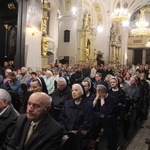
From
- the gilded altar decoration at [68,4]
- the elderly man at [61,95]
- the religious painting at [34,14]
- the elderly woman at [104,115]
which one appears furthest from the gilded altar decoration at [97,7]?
the elderly woman at [104,115]

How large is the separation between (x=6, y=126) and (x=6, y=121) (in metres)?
0.06

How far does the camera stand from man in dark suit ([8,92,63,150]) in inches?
96.5

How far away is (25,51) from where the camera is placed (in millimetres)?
11969

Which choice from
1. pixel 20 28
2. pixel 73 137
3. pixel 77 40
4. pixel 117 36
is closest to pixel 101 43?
pixel 117 36

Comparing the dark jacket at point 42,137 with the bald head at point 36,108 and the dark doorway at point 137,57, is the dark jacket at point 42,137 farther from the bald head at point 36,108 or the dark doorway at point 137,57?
the dark doorway at point 137,57

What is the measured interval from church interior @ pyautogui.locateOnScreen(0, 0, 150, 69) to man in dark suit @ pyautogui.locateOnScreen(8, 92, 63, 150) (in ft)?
30.7

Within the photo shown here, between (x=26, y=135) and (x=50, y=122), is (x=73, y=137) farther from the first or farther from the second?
(x=26, y=135)

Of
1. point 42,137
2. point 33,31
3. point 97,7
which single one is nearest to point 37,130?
point 42,137

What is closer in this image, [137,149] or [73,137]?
[73,137]

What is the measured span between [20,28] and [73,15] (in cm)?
856

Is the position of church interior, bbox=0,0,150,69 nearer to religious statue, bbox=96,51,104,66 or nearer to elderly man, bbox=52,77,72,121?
religious statue, bbox=96,51,104,66

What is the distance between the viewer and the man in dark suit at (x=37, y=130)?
A: 8.04 feet

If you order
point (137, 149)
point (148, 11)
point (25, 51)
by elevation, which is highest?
point (148, 11)

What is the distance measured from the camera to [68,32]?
20156 millimetres
